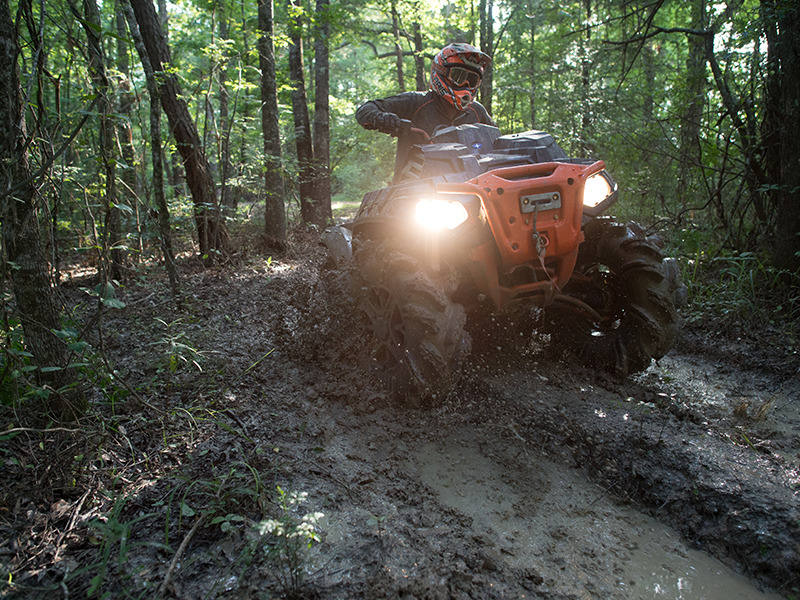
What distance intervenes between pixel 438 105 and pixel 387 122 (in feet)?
2.84

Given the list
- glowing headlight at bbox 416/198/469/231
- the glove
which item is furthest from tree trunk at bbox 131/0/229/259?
glowing headlight at bbox 416/198/469/231

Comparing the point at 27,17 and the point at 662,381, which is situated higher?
the point at 27,17

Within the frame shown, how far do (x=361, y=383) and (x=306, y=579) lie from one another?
6.07ft

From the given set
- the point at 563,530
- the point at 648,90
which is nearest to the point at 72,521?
the point at 563,530

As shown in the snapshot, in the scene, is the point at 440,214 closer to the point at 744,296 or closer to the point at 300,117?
the point at 744,296

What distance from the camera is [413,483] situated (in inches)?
99.5

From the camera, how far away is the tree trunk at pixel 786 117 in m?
4.55

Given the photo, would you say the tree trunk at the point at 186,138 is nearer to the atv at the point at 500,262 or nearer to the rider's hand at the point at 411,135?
the rider's hand at the point at 411,135

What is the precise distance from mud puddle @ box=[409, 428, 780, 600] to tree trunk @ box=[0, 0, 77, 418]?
6.56 ft

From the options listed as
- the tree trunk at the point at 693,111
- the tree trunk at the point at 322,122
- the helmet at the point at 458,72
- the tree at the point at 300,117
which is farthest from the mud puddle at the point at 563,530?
the tree trunk at the point at 322,122

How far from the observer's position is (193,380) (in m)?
3.40

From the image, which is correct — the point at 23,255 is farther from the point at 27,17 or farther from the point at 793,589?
the point at 793,589

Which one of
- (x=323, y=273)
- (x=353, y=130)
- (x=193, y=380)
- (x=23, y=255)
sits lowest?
(x=193, y=380)

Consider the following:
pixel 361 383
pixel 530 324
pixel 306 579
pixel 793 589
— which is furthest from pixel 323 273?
pixel 793 589
